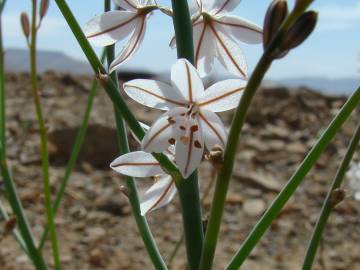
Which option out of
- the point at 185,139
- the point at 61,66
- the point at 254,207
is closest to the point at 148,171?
the point at 185,139

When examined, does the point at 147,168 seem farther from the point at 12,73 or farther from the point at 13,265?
the point at 12,73

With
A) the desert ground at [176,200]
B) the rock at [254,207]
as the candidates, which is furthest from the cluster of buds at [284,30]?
the rock at [254,207]

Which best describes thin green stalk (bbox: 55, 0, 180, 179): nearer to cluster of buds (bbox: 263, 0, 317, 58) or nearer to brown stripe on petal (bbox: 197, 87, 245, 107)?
brown stripe on petal (bbox: 197, 87, 245, 107)

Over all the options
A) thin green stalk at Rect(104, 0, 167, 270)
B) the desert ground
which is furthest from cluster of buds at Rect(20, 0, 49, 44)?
the desert ground

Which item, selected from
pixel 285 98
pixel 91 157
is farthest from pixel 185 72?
pixel 285 98

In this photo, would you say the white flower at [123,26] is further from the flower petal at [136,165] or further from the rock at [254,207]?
the rock at [254,207]

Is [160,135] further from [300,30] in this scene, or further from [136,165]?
[300,30]
